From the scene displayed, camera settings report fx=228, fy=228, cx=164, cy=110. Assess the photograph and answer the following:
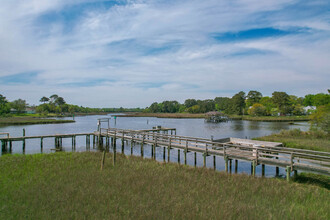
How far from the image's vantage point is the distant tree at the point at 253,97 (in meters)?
123

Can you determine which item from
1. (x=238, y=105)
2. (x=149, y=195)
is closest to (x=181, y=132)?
(x=149, y=195)

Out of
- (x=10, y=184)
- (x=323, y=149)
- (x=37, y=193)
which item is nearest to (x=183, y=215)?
(x=37, y=193)

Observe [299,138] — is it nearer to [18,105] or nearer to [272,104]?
[272,104]

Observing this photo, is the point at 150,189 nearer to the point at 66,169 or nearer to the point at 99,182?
the point at 99,182

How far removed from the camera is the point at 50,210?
7754 mm

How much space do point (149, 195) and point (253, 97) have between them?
125 metres

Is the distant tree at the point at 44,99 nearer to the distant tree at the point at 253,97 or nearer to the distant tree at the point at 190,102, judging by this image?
the distant tree at the point at 190,102

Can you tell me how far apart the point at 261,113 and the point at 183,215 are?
10307cm

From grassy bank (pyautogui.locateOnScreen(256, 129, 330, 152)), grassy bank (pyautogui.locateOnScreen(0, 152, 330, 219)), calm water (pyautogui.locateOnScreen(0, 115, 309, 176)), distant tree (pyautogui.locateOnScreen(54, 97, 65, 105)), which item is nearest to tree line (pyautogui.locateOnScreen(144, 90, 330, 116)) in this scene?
calm water (pyautogui.locateOnScreen(0, 115, 309, 176))

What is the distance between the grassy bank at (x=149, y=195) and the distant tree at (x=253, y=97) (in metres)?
118

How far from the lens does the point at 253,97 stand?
123812mm

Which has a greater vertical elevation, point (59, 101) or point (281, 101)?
point (59, 101)

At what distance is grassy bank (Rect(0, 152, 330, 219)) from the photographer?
7.52 meters

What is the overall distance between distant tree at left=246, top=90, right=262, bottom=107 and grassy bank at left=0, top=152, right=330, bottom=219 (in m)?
118
